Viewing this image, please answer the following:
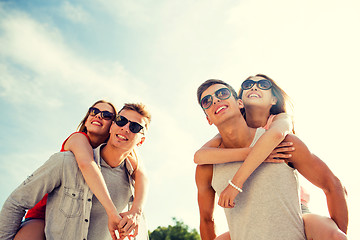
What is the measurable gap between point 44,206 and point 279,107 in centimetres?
405

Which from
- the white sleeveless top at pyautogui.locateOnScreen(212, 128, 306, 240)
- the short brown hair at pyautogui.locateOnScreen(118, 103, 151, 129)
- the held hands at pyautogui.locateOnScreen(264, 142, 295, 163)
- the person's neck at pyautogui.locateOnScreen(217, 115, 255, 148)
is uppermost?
the short brown hair at pyautogui.locateOnScreen(118, 103, 151, 129)

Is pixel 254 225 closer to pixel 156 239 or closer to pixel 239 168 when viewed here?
pixel 239 168

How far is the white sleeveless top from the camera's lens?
296 cm

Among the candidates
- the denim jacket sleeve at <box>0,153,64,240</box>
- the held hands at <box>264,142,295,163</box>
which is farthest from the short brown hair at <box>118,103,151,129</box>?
the held hands at <box>264,142,295,163</box>

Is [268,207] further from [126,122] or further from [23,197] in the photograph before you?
[23,197]

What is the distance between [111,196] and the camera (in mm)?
4375

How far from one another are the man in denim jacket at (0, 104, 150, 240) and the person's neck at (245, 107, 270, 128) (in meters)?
1.97

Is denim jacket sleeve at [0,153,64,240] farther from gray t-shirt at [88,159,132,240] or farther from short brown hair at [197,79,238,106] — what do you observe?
short brown hair at [197,79,238,106]

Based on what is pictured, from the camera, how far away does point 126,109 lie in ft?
16.4

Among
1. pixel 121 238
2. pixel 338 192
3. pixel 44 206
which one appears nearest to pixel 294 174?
pixel 338 192

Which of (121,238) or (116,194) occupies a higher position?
(116,194)

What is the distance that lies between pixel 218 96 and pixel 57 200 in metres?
2.71

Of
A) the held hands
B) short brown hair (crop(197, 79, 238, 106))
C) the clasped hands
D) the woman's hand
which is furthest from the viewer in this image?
short brown hair (crop(197, 79, 238, 106))

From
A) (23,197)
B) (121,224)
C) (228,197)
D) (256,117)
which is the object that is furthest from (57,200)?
(256,117)
